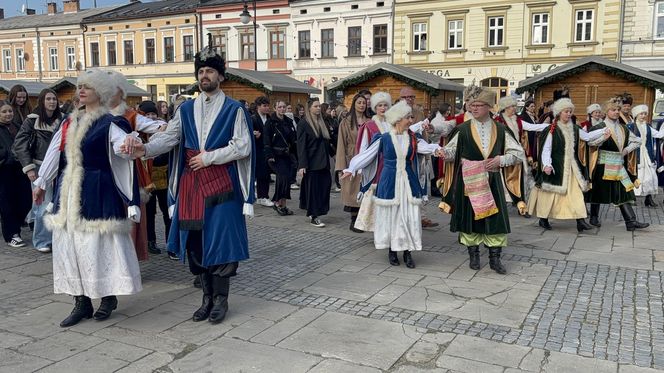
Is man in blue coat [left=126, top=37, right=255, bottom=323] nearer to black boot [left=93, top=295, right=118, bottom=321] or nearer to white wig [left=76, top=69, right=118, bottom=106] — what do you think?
white wig [left=76, top=69, right=118, bottom=106]

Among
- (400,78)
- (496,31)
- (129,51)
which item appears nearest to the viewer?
(400,78)

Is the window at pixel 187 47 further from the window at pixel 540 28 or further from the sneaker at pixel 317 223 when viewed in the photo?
the sneaker at pixel 317 223

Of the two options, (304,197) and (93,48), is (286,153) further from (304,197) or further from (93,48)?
(93,48)

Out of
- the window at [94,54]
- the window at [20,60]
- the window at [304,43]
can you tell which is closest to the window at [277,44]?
the window at [304,43]

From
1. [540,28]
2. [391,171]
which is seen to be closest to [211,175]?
[391,171]

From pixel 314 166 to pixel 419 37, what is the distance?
23450 millimetres

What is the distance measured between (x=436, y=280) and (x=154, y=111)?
146 inches

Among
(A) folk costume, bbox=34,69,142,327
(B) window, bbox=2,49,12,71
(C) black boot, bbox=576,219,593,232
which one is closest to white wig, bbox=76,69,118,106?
(A) folk costume, bbox=34,69,142,327

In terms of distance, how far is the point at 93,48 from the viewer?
133ft

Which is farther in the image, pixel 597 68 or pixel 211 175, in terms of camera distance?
pixel 597 68

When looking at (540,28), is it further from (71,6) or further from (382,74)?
(71,6)

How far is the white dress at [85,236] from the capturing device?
4.27m

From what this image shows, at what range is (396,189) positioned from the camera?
6059mm

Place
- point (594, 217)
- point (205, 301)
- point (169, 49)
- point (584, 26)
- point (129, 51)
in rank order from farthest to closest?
point (129, 51) < point (169, 49) < point (584, 26) < point (594, 217) < point (205, 301)
